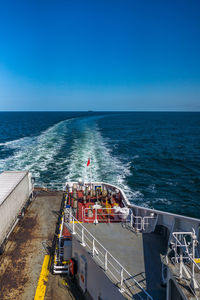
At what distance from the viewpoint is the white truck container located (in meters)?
13.3

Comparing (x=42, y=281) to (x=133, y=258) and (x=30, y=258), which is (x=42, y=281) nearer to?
(x=30, y=258)

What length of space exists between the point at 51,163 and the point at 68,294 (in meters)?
28.1

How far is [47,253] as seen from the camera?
13.1 metres

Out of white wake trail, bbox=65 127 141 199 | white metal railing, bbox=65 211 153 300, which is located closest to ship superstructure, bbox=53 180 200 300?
white metal railing, bbox=65 211 153 300

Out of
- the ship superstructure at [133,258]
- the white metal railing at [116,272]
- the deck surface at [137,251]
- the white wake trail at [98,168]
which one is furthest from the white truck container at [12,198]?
the white wake trail at [98,168]

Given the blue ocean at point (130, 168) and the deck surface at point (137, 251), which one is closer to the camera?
the deck surface at point (137, 251)

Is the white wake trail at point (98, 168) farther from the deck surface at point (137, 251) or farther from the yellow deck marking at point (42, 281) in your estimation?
the deck surface at point (137, 251)

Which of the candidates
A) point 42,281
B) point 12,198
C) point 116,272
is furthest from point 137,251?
point 12,198

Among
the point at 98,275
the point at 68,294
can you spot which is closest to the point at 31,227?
the point at 68,294

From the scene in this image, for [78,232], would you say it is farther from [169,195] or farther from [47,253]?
[169,195]

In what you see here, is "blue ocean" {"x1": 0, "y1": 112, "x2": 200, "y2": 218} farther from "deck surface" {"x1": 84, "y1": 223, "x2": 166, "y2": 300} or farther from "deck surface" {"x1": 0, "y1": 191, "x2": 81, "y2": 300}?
"deck surface" {"x1": 84, "y1": 223, "x2": 166, "y2": 300}

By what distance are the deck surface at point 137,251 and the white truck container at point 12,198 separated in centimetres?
593

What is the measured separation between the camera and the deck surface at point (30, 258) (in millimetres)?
10359

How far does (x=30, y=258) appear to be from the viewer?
12633 mm
